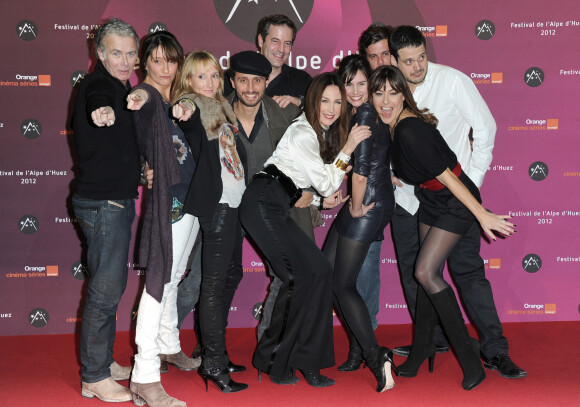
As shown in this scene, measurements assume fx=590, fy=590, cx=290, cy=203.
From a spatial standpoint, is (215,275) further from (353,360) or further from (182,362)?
(353,360)

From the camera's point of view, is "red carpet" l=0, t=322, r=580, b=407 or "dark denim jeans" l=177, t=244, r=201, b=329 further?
"dark denim jeans" l=177, t=244, r=201, b=329

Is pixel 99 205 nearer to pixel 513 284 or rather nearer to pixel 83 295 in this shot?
pixel 83 295

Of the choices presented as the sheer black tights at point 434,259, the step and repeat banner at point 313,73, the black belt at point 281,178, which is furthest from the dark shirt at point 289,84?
the sheer black tights at point 434,259

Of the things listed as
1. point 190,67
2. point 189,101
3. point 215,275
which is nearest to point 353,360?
point 215,275

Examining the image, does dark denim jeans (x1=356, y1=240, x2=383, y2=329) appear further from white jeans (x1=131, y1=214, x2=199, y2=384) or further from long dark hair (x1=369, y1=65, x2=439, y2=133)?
white jeans (x1=131, y1=214, x2=199, y2=384)

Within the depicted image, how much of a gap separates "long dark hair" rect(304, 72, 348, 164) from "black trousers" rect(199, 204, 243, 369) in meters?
0.58

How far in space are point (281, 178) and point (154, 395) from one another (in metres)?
1.21

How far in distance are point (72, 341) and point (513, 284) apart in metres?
3.12

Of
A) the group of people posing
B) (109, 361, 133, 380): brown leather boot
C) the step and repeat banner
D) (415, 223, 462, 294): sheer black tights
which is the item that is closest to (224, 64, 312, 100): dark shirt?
the step and repeat banner

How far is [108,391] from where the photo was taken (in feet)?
9.55

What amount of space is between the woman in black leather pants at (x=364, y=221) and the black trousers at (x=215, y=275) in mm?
598

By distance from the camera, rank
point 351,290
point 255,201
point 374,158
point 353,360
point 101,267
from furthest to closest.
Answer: point 353,360, point 351,290, point 374,158, point 255,201, point 101,267

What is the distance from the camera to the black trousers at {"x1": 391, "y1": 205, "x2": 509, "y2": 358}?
3391 mm

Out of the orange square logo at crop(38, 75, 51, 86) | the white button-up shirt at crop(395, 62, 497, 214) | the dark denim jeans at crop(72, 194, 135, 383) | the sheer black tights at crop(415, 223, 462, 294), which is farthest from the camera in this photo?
the orange square logo at crop(38, 75, 51, 86)
